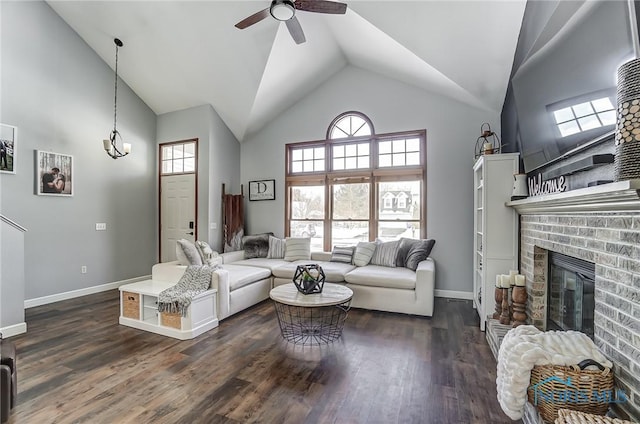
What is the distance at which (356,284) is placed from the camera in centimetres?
404

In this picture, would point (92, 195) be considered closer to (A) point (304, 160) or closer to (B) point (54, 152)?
(B) point (54, 152)

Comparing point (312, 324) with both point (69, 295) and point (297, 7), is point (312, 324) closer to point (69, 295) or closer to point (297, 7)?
point (297, 7)

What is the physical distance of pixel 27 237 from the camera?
162 inches

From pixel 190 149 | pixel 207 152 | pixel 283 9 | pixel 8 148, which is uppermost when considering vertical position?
pixel 283 9

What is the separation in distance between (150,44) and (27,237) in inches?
127

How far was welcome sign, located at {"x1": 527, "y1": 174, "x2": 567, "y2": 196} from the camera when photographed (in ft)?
7.29

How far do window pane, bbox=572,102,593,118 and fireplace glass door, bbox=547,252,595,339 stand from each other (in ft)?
3.11

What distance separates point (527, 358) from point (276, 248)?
163 inches

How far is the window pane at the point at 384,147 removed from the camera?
5.04 meters

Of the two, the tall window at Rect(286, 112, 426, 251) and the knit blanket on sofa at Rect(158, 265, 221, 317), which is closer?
the knit blanket on sofa at Rect(158, 265, 221, 317)

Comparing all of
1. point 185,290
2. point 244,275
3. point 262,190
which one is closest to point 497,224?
point 244,275

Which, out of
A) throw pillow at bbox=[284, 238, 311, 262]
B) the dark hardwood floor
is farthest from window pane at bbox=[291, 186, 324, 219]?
the dark hardwood floor

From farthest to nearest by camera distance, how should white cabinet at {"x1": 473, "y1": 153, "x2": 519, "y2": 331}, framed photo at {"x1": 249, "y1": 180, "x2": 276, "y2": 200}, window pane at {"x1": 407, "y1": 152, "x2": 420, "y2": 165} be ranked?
framed photo at {"x1": 249, "y1": 180, "x2": 276, "y2": 200}, window pane at {"x1": 407, "y1": 152, "x2": 420, "y2": 165}, white cabinet at {"x1": 473, "y1": 153, "x2": 519, "y2": 331}

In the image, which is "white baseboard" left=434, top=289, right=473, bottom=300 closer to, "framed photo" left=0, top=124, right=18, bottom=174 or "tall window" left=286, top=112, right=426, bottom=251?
"tall window" left=286, top=112, right=426, bottom=251
